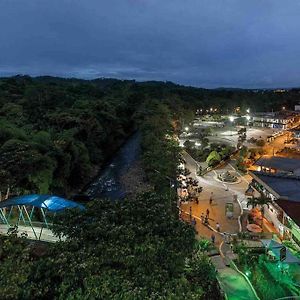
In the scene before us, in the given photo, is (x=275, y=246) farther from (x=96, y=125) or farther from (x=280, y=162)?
(x=96, y=125)

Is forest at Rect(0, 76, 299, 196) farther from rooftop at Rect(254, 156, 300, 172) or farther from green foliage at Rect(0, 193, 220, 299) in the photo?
rooftop at Rect(254, 156, 300, 172)

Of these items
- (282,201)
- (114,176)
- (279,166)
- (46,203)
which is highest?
(46,203)

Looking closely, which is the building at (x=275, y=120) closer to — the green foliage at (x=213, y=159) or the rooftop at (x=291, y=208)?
the green foliage at (x=213, y=159)

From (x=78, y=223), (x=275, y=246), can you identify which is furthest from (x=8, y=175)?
(x=275, y=246)

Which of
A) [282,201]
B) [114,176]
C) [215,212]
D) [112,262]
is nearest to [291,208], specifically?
[282,201]

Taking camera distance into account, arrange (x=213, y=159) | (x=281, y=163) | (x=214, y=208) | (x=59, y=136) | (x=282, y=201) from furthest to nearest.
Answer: (x=213, y=159) → (x=59, y=136) → (x=281, y=163) → (x=214, y=208) → (x=282, y=201)

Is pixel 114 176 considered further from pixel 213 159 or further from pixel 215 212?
pixel 215 212
